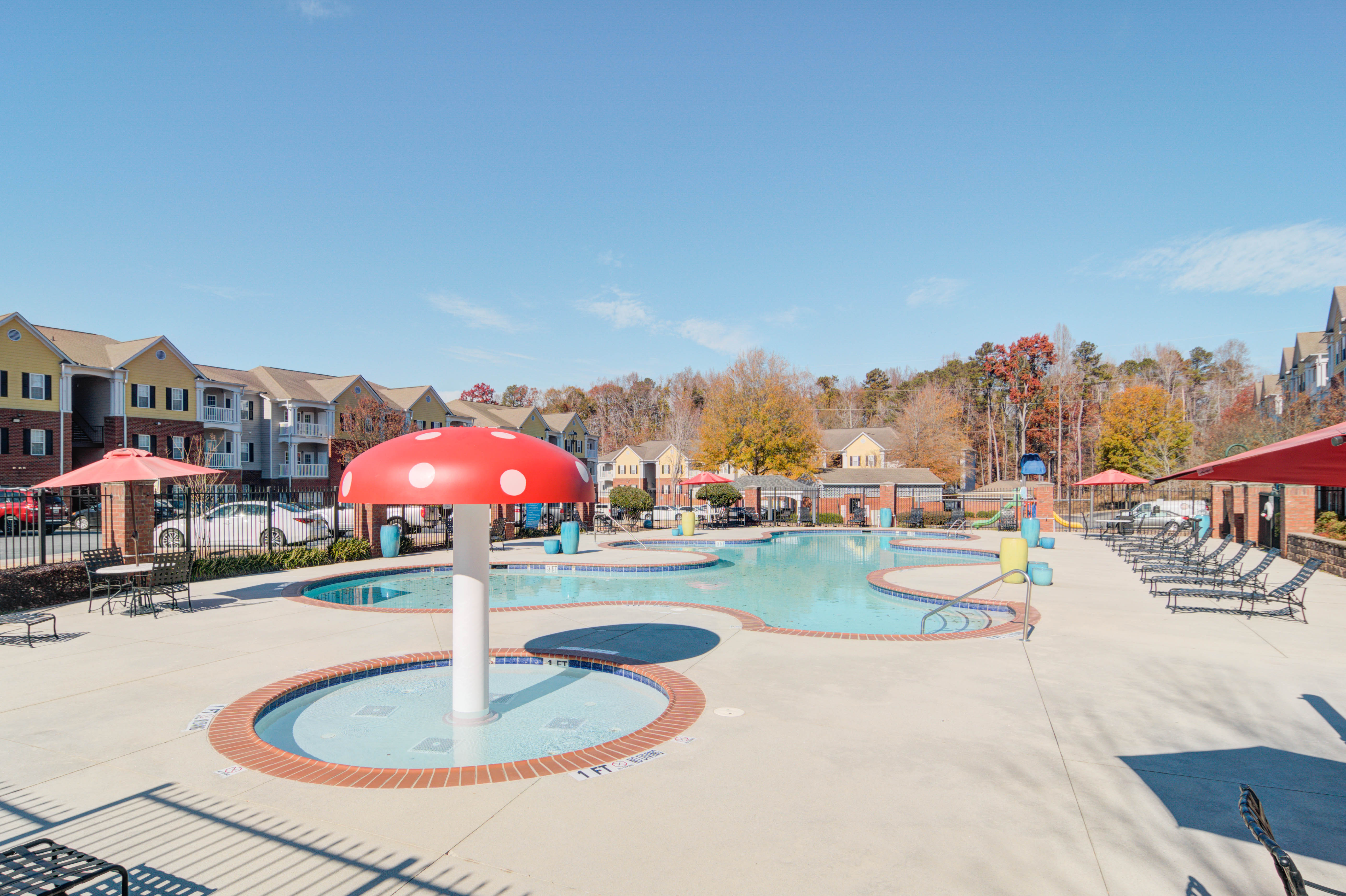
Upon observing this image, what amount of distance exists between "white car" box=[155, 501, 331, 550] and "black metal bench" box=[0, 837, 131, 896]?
15969 mm

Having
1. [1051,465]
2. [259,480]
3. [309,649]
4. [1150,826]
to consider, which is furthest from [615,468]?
[1150,826]

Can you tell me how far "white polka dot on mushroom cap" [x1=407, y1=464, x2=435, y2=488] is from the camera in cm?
501

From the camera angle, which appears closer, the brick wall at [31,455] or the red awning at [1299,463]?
the red awning at [1299,463]

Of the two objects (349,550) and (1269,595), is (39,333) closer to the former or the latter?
(349,550)

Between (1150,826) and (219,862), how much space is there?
5.01 meters

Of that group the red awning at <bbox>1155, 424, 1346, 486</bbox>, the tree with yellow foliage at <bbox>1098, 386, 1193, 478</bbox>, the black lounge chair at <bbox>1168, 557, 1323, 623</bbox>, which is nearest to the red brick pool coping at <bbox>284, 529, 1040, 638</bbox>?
the black lounge chair at <bbox>1168, 557, 1323, 623</bbox>

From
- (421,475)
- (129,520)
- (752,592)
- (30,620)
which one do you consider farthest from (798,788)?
(129,520)

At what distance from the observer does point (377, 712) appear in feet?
21.8

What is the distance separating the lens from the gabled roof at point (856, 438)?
61.2 m

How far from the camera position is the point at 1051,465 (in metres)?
60.9

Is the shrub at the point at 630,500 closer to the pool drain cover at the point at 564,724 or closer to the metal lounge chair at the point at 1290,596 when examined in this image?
the metal lounge chair at the point at 1290,596

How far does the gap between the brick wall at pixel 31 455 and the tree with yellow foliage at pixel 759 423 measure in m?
32.1

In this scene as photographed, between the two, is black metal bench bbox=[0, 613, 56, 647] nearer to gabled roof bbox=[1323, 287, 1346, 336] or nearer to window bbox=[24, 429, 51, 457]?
window bbox=[24, 429, 51, 457]

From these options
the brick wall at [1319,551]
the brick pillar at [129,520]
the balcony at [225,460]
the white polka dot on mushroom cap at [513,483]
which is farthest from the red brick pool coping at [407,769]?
the balcony at [225,460]
